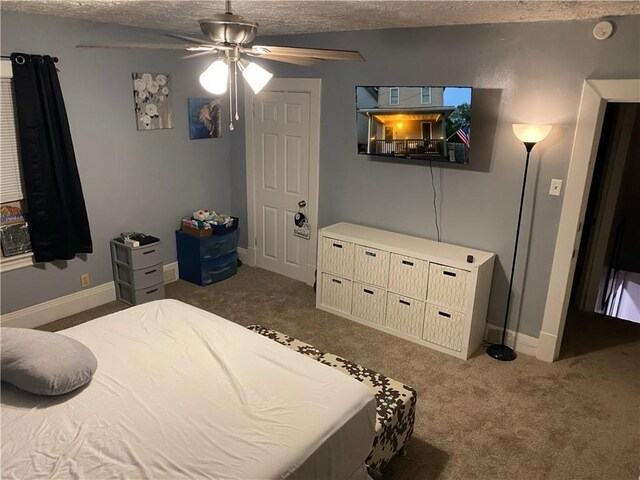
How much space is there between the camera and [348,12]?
121 inches

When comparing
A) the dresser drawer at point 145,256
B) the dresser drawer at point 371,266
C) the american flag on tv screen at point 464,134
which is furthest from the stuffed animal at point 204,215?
the american flag on tv screen at point 464,134

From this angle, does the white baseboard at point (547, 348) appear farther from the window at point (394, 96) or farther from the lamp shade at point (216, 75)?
the lamp shade at point (216, 75)

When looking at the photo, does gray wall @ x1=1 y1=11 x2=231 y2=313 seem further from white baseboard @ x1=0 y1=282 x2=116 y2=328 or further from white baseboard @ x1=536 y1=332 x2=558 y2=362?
white baseboard @ x1=536 y1=332 x2=558 y2=362

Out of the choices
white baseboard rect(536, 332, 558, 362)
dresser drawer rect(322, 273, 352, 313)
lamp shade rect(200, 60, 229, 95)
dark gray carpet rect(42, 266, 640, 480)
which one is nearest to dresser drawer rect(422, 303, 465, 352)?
dark gray carpet rect(42, 266, 640, 480)

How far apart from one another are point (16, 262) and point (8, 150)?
852mm

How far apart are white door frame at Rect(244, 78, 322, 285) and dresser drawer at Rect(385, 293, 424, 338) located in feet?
3.85

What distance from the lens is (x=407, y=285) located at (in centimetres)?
376

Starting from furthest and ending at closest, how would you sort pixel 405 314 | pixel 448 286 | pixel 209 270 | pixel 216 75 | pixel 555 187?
pixel 209 270, pixel 405 314, pixel 448 286, pixel 555 187, pixel 216 75

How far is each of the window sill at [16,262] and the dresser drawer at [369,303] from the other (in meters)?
2.62

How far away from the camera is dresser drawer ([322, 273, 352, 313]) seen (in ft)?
13.6

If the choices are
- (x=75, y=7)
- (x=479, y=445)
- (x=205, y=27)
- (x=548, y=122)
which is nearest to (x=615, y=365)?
(x=479, y=445)

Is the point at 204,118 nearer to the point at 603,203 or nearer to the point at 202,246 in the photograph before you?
the point at 202,246

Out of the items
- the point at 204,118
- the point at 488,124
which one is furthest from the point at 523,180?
the point at 204,118

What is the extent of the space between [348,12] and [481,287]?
7.03 feet
